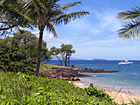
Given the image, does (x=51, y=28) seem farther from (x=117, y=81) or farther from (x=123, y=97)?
(x=117, y=81)

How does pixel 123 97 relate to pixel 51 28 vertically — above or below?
below

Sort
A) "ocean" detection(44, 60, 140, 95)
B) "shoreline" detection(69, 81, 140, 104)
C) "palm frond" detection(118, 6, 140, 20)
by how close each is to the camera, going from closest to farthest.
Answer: "shoreline" detection(69, 81, 140, 104), "ocean" detection(44, 60, 140, 95), "palm frond" detection(118, 6, 140, 20)

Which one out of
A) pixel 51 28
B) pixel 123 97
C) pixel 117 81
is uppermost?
pixel 51 28

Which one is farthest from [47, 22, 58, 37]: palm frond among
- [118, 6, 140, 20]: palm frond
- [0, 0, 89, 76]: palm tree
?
[118, 6, 140, 20]: palm frond

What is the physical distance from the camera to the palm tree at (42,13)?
34.0ft

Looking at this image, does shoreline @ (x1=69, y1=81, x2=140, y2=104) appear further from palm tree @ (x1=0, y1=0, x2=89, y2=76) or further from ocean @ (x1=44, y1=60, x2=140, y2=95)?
palm tree @ (x1=0, y1=0, x2=89, y2=76)

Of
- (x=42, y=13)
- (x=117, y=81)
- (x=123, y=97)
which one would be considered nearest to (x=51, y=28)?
(x=42, y=13)

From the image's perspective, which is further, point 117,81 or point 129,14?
point 117,81

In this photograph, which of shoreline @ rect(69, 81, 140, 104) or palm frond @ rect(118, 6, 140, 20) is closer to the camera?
shoreline @ rect(69, 81, 140, 104)

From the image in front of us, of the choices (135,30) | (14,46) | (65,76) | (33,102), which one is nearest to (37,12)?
(14,46)

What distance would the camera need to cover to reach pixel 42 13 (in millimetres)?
10914

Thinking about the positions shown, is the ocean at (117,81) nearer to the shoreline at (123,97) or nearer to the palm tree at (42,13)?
the shoreline at (123,97)

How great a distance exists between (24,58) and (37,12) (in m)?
3.73

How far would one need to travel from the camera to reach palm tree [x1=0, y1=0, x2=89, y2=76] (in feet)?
34.0
